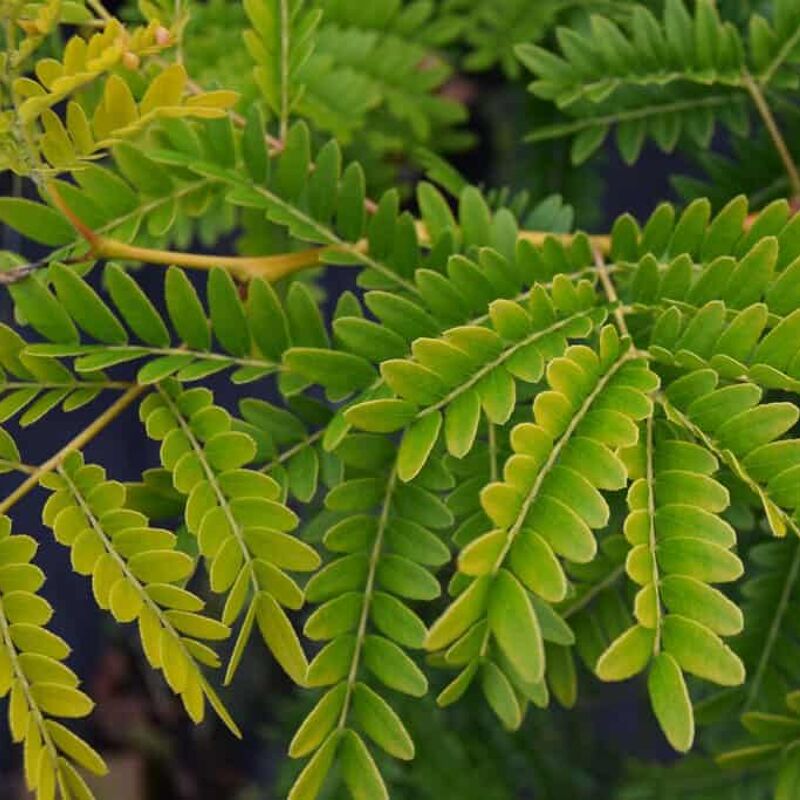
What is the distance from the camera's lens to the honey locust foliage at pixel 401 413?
423mm

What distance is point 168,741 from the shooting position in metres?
1.59

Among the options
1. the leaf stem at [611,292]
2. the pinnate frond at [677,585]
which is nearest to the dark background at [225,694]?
the leaf stem at [611,292]

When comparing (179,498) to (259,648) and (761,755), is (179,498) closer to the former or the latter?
(761,755)

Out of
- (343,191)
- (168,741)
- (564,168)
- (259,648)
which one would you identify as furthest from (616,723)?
(343,191)

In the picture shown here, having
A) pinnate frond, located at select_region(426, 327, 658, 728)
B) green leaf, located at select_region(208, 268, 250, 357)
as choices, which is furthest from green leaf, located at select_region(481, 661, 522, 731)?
green leaf, located at select_region(208, 268, 250, 357)

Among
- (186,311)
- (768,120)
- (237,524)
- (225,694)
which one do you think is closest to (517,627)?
(237,524)

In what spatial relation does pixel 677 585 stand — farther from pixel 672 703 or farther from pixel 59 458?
pixel 59 458

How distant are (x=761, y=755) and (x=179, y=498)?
0.34 metres

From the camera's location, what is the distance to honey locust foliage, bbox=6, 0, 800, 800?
1.39 feet

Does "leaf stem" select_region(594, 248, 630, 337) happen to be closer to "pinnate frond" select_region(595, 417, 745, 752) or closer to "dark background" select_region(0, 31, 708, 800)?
"pinnate frond" select_region(595, 417, 745, 752)

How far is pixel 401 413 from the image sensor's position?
0.46 m

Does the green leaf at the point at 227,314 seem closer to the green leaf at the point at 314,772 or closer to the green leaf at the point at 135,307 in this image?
the green leaf at the point at 135,307

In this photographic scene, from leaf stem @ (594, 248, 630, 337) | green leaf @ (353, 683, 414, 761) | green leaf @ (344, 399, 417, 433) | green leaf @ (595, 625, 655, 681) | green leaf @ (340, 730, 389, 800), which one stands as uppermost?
leaf stem @ (594, 248, 630, 337)

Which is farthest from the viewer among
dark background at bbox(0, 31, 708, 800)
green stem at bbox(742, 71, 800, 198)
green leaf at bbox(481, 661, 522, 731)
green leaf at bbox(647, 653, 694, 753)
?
dark background at bbox(0, 31, 708, 800)
